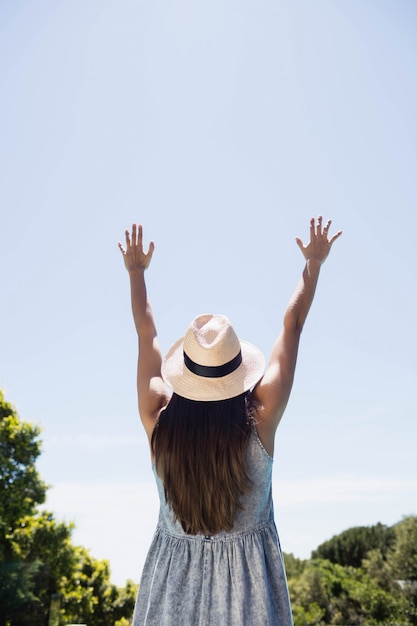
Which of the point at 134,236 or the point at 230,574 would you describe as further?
the point at 134,236

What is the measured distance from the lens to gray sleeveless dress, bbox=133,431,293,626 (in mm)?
1606

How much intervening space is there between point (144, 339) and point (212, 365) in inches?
16.6

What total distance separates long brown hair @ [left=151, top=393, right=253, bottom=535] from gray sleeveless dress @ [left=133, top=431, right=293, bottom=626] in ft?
0.15

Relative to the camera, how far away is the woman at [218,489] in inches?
65.0

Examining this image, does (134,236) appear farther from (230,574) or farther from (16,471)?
(16,471)

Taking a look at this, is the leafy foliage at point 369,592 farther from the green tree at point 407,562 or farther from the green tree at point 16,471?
the green tree at point 16,471

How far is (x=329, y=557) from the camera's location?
40969mm

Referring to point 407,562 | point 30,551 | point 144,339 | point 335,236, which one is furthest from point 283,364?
point 407,562

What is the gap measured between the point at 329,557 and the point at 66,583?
30617 mm

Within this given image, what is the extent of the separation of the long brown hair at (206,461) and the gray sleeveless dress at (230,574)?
0.05 metres

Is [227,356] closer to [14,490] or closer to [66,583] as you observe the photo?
[14,490]

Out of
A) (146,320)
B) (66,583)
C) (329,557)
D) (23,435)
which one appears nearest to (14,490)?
(23,435)

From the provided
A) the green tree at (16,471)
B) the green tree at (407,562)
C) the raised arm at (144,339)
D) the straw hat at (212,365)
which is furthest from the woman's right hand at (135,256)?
the green tree at (407,562)

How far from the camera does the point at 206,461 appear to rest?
1725 mm
